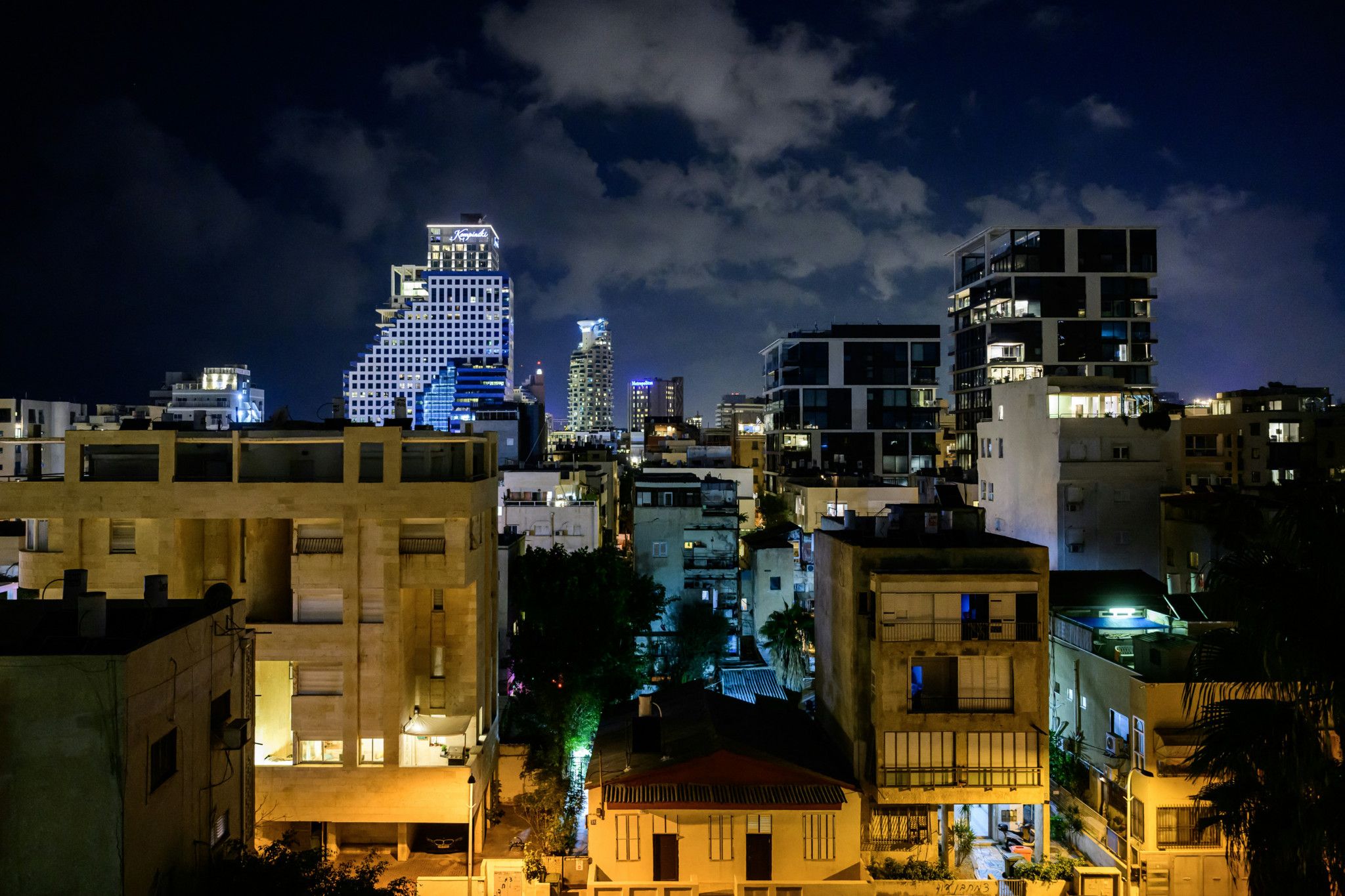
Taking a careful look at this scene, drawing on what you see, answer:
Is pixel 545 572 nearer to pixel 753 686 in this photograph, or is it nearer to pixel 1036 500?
pixel 753 686

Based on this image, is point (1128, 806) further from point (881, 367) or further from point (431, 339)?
point (431, 339)

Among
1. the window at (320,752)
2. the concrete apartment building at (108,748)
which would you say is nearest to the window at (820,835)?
the concrete apartment building at (108,748)

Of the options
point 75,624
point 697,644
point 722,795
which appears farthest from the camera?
point 697,644

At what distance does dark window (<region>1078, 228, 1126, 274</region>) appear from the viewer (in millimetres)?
70500

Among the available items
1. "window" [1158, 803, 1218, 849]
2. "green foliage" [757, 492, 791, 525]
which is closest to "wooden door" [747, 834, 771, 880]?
"window" [1158, 803, 1218, 849]

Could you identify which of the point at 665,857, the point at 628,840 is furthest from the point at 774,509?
the point at 628,840

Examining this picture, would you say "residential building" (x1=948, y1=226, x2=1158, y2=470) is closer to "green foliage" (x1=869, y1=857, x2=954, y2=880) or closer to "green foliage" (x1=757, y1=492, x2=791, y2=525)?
"green foliage" (x1=757, y1=492, x2=791, y2=525)

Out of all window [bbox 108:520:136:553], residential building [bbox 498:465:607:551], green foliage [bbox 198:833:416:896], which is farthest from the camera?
residential building [bbox 498:465:607:551]

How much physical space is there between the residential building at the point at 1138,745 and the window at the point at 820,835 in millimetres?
7302

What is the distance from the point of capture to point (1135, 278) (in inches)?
2783

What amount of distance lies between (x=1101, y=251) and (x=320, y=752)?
71511mm

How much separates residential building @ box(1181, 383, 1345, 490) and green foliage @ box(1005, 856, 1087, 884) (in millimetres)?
50084

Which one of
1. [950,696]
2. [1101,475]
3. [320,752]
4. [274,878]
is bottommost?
[320,752]

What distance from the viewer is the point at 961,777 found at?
817 inches
